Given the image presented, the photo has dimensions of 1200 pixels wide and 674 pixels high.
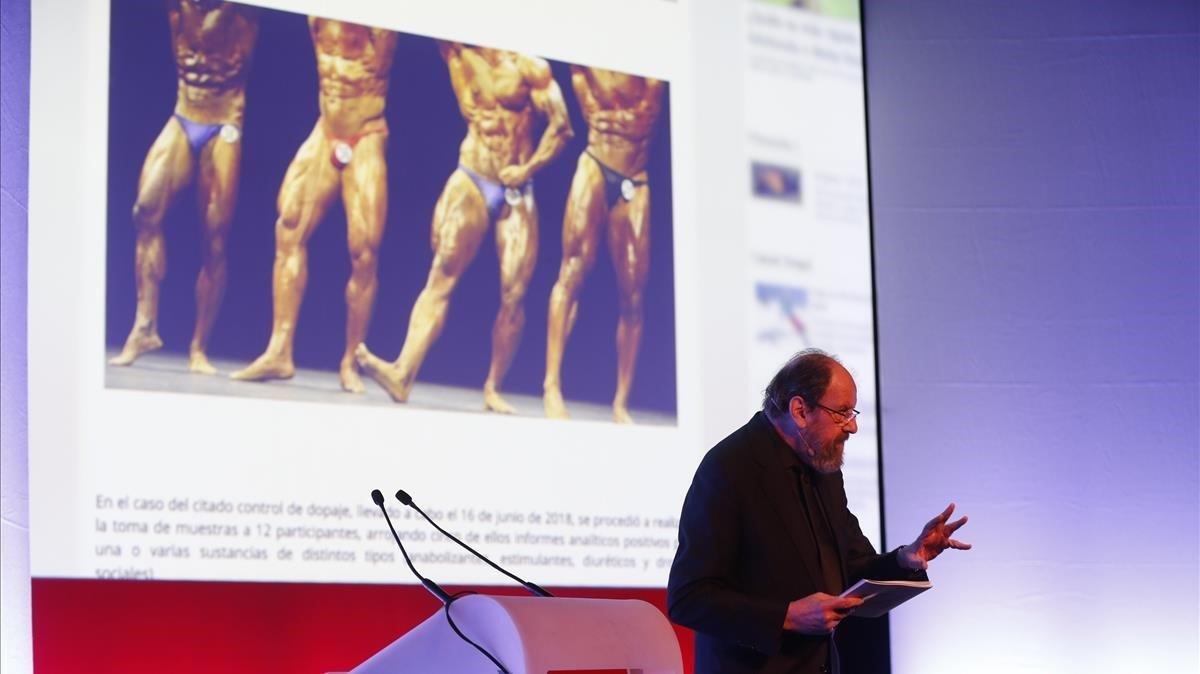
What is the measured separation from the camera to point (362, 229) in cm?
423

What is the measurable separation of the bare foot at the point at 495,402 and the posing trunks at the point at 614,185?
794 mm

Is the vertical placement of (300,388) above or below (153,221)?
below

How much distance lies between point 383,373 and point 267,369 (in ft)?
1.14

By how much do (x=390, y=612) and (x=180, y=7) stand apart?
1810 millimetres

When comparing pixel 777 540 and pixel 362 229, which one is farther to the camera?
pixel 362 229

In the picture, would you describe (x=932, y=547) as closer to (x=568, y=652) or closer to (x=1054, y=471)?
(x=568, y=652)

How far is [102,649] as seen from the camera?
12.1 ft

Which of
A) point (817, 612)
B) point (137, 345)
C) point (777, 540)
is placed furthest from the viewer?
point (137, 345)

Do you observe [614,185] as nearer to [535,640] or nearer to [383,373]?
[383,373]

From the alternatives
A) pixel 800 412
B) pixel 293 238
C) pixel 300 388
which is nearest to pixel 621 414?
pixel 300 388

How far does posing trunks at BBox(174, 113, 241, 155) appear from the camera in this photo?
13.0 ft

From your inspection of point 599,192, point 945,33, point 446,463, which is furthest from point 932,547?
point 945,33

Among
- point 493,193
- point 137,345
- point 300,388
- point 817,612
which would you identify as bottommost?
point 817,612

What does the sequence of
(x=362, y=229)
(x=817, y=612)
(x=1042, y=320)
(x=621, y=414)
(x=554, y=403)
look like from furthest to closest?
(x=1042, y=320)
(x=621, y=414)
(x=554, y=403)
(x=362, y=229)
(x=817, y=612)
